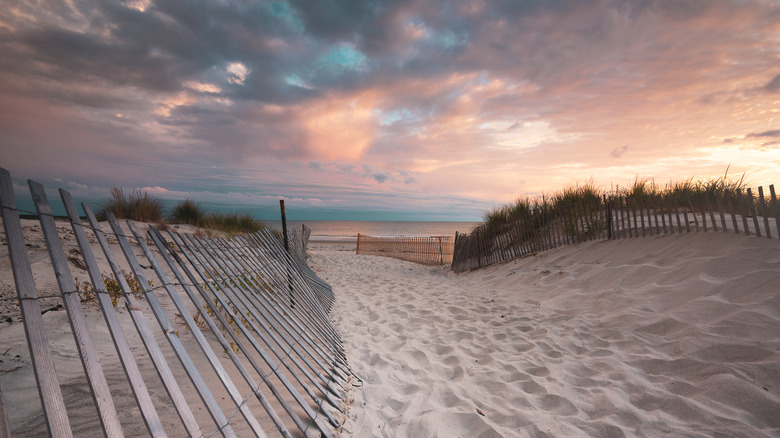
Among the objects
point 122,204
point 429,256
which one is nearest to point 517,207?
point 429,256

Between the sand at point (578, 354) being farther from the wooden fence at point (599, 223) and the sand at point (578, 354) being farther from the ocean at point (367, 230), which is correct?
the ocean at point (367, 230)

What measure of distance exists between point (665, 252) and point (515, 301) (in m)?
2.13

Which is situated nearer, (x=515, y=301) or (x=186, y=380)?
(x=186, y=380)

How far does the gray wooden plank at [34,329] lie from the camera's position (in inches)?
37.6

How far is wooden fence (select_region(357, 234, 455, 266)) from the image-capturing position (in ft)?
40.4

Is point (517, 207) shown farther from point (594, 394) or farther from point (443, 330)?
point (594, 394)

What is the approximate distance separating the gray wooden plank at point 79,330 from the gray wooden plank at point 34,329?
2.6 inches

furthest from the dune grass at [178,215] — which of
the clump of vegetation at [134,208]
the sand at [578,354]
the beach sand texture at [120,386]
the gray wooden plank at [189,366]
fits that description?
the gray wooden plank at [189,366]

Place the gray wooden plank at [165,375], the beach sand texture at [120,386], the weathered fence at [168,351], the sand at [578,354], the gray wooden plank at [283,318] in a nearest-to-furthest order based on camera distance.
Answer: the weathered fence at [168,351] < the gray wooden plank at [165,375] < the beach sand texture at [120,386] < the sand at [578,354] < the gray wooden plank at [283,318]

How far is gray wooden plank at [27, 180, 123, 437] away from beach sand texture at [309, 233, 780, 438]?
1429mm

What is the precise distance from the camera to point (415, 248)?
44.4 ft

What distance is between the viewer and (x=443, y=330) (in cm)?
413

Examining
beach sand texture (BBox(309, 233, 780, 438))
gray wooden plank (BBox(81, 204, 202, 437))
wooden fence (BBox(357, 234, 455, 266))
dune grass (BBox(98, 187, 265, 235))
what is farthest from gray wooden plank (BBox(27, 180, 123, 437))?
wooden fence (BBox(357, 234, 455, 266))

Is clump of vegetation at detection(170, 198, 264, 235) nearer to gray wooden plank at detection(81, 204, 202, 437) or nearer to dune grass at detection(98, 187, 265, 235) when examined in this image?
dune grass at detection(98, 187, 265, 235)
